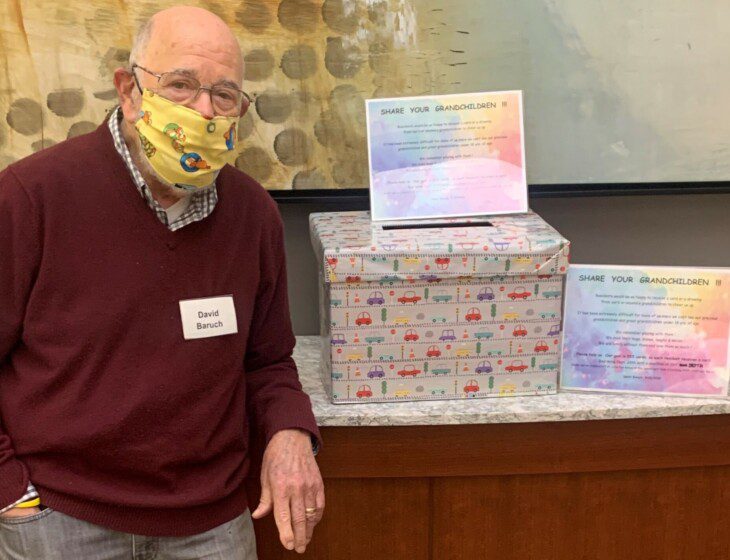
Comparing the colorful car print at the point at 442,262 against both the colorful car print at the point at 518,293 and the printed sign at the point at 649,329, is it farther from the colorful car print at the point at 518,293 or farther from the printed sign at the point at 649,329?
the printed sign at the point at 649,329

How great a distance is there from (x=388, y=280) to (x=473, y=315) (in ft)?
0.58

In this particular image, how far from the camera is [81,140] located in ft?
3.91

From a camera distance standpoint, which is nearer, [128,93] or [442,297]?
[128,93]

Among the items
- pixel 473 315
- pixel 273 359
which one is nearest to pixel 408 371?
pixel 473 315

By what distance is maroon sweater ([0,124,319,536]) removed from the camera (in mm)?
1118

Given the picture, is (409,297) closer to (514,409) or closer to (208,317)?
(514,409)

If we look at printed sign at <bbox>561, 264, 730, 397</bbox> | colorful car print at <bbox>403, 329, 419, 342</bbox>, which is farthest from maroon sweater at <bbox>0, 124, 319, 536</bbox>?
printed sign at <bbox>561, 264, 730, 397</bbox>

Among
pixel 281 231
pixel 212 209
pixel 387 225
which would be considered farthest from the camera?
pixel 387 225

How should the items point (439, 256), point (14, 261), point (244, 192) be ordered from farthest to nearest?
point (439, 256), point (244, 192), point (14, 261)

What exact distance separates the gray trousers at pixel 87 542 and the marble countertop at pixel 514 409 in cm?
31

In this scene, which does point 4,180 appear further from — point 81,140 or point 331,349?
point 331,349

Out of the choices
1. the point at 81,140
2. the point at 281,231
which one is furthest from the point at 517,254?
the point at 81,140

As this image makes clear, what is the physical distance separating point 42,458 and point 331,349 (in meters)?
0.53

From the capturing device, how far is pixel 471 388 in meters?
1.53
